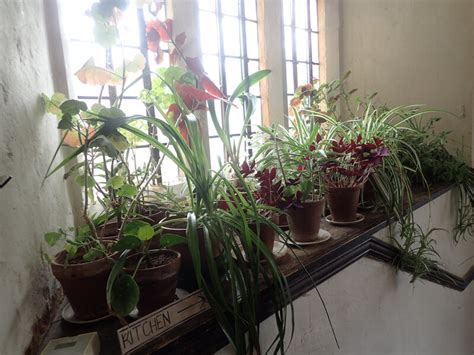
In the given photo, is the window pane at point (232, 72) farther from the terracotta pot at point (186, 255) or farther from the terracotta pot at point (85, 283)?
the terracotta pot at point (85, 283)

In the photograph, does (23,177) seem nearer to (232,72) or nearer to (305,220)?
(305,220)

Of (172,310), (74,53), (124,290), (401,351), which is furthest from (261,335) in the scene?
(74,53)

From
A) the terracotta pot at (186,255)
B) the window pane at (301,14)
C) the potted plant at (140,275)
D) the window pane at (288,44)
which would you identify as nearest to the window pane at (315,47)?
the window pane at (301,14)

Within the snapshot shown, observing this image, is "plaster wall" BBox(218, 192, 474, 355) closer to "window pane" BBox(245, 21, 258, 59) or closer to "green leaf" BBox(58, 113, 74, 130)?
"green leaf" BBox(58, 113, 74, 130)

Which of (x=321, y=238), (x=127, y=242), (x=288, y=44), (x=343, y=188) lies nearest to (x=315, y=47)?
(x=288, y=44)

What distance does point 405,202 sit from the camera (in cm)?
159

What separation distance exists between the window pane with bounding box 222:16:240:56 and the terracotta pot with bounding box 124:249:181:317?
4.67 feet

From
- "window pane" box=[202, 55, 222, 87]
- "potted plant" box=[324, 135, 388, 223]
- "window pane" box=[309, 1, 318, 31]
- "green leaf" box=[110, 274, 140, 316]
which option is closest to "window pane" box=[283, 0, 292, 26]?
"window pane" box=[309, 1, 318, 31]

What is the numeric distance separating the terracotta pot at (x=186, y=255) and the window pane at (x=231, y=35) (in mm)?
1311

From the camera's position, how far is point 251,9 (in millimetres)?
1980

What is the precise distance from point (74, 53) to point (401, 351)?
1.94 meters

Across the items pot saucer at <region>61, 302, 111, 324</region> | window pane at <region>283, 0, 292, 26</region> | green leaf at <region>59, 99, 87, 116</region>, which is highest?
window pane at <region>283, 0, 292, 26</region>

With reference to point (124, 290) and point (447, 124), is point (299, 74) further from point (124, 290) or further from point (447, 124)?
point (124, 290)

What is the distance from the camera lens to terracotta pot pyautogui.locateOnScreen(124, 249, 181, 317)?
2.30ft
